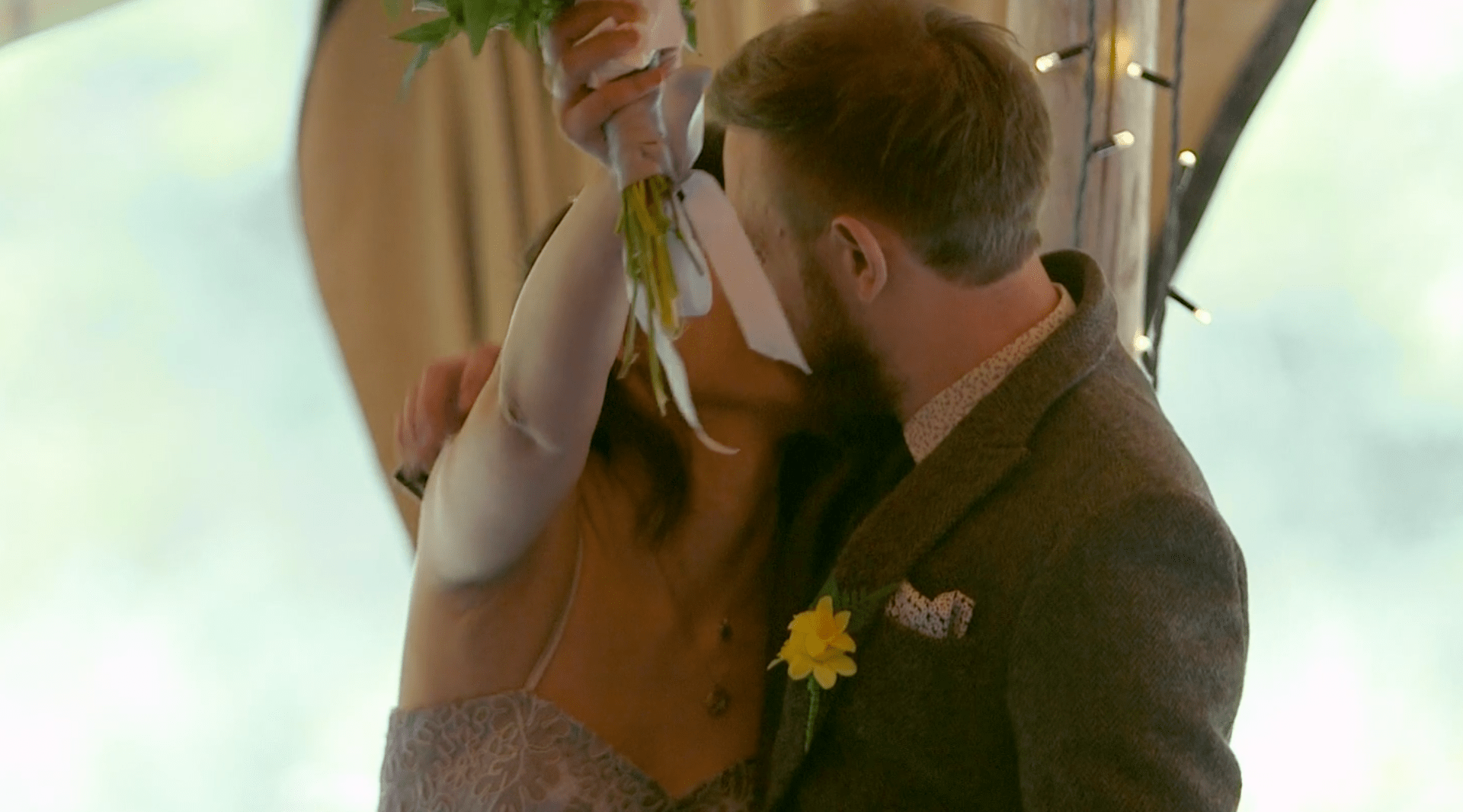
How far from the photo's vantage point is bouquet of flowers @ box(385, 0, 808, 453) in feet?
3.15

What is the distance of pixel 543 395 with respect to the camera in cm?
114

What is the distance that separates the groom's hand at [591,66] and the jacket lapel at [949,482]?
0.46m

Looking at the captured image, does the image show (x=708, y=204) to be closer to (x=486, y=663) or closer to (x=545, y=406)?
(x=545, y=406)

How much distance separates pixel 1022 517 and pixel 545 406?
0.42 metres

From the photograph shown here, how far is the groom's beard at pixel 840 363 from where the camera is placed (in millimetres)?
1318

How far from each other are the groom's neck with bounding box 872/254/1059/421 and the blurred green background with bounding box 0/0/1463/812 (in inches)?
41.7

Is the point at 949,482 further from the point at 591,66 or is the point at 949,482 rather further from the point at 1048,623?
the point at 591,66

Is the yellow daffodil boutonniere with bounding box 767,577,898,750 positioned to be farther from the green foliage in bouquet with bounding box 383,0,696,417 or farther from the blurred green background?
the blurred green background

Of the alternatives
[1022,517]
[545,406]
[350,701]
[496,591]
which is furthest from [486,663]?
[350,701]

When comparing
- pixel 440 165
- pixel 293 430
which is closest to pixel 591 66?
pixel 440 165

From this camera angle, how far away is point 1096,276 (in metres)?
1.32

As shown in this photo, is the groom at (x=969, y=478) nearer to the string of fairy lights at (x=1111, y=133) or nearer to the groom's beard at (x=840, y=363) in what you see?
the groom's beard at (x=840, y=363)

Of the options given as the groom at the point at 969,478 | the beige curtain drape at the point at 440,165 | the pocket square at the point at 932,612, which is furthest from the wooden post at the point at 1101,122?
the pocket square at the point at 932,612

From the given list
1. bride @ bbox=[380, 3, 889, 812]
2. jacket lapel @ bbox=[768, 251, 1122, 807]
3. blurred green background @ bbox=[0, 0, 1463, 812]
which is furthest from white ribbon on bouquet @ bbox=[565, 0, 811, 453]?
blurred green background @ bbox=[0, 0, 1463, 812]
